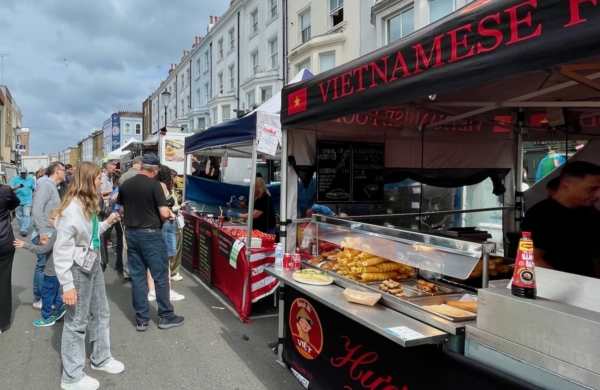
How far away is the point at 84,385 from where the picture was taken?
3.18 m

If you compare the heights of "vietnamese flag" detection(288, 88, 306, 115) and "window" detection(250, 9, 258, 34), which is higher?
"window" detection(250, 9, 258, 34)

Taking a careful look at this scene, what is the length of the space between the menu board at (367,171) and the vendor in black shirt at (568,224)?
2.10 metres

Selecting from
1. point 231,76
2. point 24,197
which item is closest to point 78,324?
point 24,197

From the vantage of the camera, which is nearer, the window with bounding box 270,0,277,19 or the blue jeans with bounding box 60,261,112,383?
the blue jeans with bounding box 60,261,112,383

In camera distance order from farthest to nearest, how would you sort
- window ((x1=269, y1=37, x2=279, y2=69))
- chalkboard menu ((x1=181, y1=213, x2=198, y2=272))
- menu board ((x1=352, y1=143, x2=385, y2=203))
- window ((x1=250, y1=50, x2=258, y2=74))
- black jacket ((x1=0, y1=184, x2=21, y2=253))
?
window ((x1=250, y1=50, x2=258, y2=74))
window ((x1=269, y1=37, x2=279, y2=69))
chalkboard menu ((x1=181, y1=213, x2=198, y2=272))
menu board ((x1=352, y1=143, x2=385, y2=203))
black jacket ((x1=0, y1=184, x2=21, y2=253))

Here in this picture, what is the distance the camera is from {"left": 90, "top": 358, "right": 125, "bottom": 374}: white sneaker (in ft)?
11.5

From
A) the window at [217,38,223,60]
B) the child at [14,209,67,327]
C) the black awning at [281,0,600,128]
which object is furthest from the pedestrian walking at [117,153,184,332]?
the window at [217,38,223,60]

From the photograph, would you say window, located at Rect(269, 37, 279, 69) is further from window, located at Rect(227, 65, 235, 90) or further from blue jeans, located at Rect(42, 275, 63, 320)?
blue jeans, located at Rect(42, 275, 63, 320)

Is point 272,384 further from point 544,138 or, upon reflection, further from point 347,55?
point 347,55

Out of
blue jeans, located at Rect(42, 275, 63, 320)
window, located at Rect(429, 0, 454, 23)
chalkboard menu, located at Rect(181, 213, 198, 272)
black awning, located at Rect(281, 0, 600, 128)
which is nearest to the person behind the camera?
black awning, located at Rect(281, 0, 600, 128)

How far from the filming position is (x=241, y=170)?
40.2 feet

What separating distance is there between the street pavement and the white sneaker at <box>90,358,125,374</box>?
0.04m

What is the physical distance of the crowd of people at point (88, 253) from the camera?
10.2 ft

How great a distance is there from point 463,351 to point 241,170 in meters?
10.6
